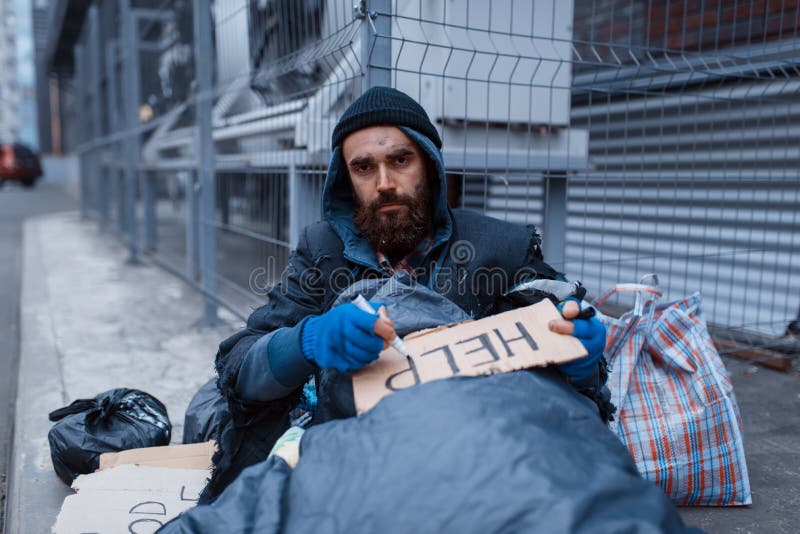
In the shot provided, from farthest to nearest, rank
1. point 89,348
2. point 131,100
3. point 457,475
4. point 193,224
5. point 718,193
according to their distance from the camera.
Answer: point 131,100 → point 193,224 → point 718,193 → point 89,348 → point 457,475

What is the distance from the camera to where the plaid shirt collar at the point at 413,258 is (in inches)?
77.3

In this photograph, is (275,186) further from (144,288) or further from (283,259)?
(144,288)

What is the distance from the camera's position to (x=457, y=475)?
1233 millimetres

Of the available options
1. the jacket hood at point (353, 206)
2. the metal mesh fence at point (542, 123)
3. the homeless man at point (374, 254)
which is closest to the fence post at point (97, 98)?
the metal mesh fence at point (542, 123)

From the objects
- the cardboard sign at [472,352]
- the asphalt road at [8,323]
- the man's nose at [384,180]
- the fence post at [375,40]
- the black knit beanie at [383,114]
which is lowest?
the asphalt road at [8,323]

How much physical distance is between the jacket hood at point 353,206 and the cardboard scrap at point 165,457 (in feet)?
2.98

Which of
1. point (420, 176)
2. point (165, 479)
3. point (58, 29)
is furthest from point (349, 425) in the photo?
point (58, 29)

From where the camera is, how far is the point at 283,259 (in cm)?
335

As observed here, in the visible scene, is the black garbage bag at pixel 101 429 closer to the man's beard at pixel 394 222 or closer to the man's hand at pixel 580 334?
the man's beard at pixel 394 222

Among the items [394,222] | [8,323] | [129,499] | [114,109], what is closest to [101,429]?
[129,499]

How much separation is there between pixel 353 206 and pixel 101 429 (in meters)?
1.23

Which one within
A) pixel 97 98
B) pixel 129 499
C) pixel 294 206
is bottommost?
pixel 129 499

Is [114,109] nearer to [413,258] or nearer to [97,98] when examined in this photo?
[97,98]

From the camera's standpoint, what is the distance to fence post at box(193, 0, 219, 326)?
4238 millimetres
